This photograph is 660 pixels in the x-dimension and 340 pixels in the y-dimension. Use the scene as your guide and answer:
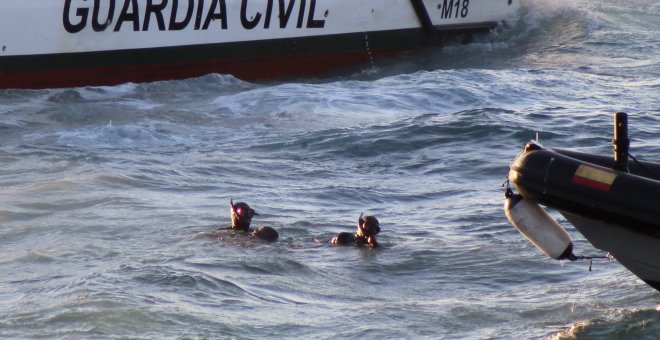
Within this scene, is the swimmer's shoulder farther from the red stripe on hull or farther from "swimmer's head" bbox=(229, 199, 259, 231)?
the red stripe on hull

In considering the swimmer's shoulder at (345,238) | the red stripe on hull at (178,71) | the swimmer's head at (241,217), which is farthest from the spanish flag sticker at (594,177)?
the red stripe on hull at (178,71)

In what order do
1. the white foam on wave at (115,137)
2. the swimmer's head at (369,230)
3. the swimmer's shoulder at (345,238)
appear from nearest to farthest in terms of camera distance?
the swimmer's head at (369,230), the swimmer's shoulder at (345,238), the white foam on wave at (115,137)

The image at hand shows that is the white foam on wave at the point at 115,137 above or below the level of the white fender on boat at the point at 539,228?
below

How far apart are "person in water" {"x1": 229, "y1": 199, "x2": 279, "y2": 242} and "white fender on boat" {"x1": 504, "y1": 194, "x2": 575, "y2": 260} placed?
231 cm

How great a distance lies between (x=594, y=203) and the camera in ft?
18.7

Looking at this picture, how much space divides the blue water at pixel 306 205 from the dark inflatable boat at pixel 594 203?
448 millimetres

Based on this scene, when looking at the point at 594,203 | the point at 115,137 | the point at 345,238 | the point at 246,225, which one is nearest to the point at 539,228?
the point at 594,203

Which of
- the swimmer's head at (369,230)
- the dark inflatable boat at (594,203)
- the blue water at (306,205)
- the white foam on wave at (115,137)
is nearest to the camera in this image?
the dark inflatable boat at (594,203)

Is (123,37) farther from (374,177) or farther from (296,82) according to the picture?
(374,177)

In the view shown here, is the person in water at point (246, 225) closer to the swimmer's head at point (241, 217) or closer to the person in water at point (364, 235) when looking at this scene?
the swimmer's head at point (241, 217)

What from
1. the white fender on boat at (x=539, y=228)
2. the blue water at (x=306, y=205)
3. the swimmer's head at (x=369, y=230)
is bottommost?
the blue water at (x=306, y=205)

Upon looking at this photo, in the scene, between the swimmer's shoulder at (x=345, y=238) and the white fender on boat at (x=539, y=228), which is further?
the swimmer's shoulder at (x=345, y=238)

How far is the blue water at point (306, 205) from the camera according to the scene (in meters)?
6.25

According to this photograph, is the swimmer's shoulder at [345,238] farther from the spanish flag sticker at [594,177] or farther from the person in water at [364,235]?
the spanish flag sticker at [594,177]
